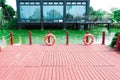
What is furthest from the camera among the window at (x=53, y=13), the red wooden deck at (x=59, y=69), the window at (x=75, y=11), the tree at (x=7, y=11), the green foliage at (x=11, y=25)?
the tree at (x=7, y=11)

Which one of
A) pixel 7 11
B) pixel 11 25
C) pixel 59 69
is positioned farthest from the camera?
pixel 7 11

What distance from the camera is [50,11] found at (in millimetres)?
25453

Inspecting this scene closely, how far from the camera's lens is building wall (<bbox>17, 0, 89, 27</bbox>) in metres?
25.1

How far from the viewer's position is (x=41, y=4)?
82.3 feet

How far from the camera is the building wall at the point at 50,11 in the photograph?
25.1m

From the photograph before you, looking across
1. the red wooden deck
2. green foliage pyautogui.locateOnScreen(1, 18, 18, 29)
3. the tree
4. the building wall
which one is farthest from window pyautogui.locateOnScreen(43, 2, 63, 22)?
the red wooden deck

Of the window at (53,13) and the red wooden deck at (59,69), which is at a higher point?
the window at (53,13)

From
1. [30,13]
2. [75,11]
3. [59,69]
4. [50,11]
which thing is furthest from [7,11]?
[59,69]

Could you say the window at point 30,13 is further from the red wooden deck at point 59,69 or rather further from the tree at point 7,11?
the red wooden deck at point 59,69

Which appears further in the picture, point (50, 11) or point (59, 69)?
point (50, 11)

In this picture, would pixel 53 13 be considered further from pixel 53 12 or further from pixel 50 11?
pixel 50 11

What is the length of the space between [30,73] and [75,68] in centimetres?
123

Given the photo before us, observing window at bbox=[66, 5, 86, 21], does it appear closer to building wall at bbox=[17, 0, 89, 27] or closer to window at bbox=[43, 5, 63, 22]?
building wall at bbox=[17, 0, 89, 27]

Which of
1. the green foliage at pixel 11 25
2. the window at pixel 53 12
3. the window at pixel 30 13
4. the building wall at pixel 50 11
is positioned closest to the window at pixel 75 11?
the building wall at pixel 50 11
